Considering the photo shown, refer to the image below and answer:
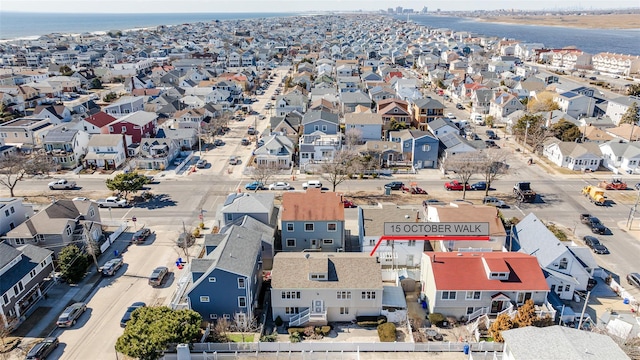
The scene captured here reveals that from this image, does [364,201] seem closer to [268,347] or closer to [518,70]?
[268,347]

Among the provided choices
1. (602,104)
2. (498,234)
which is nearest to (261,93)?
(602,104)

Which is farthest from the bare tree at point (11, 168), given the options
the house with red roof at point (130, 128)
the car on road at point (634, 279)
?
the car on road at point (634, 279)

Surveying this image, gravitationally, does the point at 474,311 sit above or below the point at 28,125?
below

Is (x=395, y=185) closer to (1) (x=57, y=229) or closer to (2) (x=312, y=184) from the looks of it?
(2) (x=312, y=184)

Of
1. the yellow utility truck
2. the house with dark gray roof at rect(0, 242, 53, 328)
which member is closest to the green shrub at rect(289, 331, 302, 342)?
the house with dark gray roof at rect(0, 242, 53, 328)

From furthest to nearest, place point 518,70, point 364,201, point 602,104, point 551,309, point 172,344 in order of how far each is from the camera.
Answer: point 518,70 < point 602,104 < point 364,201 < point 551,309 < point 172,344

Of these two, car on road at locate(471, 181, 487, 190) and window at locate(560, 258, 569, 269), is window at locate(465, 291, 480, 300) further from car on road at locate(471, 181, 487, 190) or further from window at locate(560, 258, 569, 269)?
car on road at locate(471, 181, 487, 190)

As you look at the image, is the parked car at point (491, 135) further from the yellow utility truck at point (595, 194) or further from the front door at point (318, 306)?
the front door at point (318, 306)
